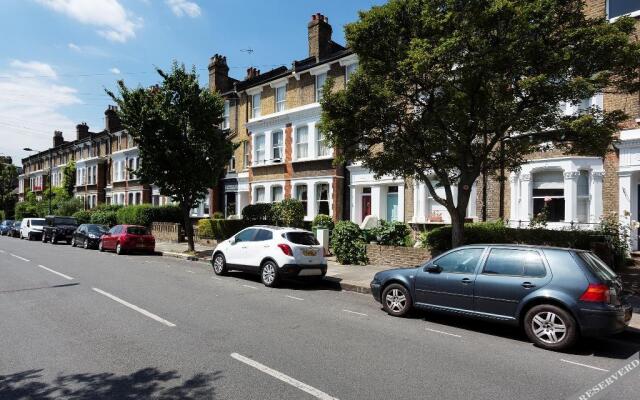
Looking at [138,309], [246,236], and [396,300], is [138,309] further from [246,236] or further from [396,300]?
[246,236]

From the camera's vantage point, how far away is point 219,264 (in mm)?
14023

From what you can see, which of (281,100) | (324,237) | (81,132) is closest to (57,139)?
(81,132)

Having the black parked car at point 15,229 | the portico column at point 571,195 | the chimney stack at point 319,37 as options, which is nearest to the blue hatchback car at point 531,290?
the portico column at point 571,195

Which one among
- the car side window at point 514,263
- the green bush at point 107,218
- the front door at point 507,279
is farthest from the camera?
the green bush at point 107,218

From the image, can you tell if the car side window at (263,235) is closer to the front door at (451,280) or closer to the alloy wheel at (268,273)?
the alloy wheel at (268,273)

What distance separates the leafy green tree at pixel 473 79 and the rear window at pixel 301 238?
→ 9.51 feet

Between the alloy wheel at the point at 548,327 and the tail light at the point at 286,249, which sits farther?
the tail light at the point at 286,249

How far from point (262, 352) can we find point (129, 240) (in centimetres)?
1766

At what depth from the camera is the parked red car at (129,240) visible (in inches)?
842

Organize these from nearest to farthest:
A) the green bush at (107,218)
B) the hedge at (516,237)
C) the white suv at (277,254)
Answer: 1. the white suv at (277,254)
2. the hedge at (516,237)
3. the green bush at (107,218)

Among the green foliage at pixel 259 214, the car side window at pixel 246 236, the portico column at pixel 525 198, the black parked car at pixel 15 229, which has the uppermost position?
the portico column at pixel 525 198

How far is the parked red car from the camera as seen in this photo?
21391 mm

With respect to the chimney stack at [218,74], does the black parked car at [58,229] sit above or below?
below

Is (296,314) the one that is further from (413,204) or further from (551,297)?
(413,204)
